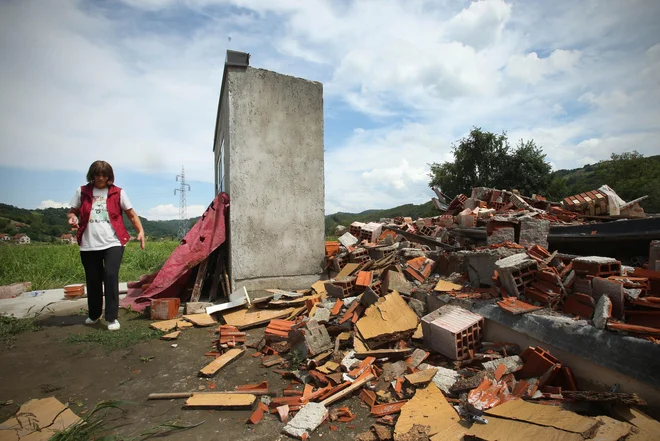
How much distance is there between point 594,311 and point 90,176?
562cm

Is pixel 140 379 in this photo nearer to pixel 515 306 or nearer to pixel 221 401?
pixel 221 401

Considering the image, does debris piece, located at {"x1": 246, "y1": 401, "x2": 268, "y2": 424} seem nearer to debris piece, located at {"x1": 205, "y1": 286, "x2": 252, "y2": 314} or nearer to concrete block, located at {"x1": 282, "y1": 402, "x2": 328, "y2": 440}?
concrete block, located at {"x1": 282, "y1": 402, "x2": 328, "y2": 440}

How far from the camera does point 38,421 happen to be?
7.50 ft

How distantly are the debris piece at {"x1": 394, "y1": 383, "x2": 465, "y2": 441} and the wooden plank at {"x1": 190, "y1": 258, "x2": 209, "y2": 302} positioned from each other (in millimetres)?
3855

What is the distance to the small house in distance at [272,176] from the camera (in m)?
5.23

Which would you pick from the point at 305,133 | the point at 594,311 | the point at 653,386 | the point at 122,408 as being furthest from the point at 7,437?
the point at 305,133

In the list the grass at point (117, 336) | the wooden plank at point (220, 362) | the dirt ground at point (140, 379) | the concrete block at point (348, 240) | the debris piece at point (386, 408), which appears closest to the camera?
the dirt ground at point (140, 379)

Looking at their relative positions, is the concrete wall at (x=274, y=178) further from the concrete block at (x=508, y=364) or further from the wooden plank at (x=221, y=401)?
the concrete block at (x=508, y=364)

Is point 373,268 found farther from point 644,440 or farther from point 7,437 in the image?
point 7,437

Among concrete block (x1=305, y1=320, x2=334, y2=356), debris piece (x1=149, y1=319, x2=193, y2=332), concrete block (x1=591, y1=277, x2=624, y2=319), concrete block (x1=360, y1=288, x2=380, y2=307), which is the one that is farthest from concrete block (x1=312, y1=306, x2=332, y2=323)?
concrete block (x1=591, y1=277, x2=624, y2=319)

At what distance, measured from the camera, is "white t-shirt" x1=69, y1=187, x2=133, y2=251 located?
13.4 feet

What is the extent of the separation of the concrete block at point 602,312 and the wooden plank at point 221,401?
106 inches

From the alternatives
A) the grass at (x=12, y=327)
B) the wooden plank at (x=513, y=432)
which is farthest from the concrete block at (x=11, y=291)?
the wooden plank at (x=513, y=432)

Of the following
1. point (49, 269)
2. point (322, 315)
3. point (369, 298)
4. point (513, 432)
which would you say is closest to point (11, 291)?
point (49, 269)
